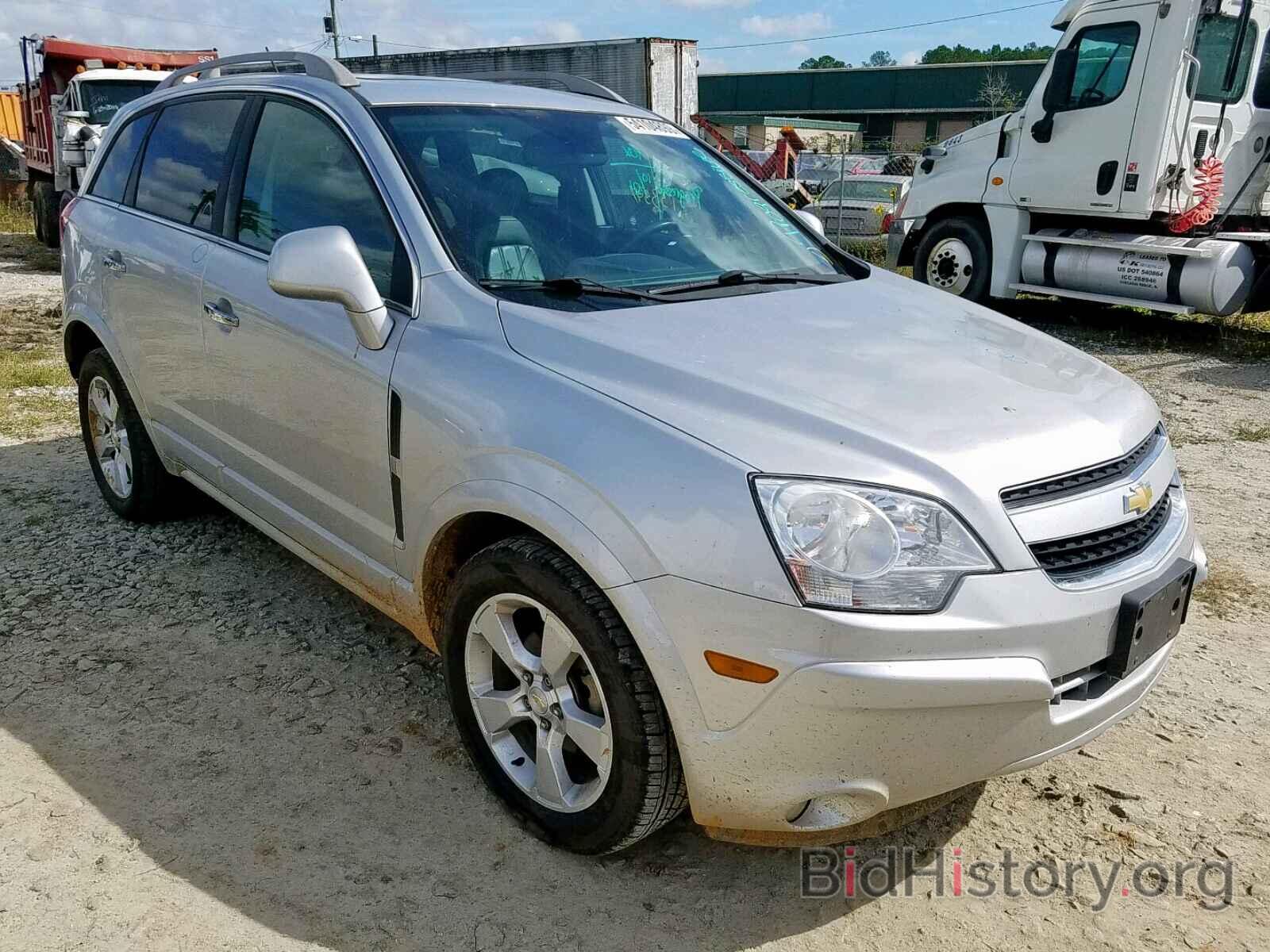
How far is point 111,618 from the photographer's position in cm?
377

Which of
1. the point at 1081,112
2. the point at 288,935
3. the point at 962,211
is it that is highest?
the point at 1081,112

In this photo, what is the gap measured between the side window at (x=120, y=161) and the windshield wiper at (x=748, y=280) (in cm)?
263

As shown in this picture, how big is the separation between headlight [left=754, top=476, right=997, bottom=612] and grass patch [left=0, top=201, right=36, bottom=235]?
19.3 m

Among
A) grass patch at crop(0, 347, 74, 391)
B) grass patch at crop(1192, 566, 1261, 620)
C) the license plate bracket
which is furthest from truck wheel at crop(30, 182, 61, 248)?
the license plate bracket

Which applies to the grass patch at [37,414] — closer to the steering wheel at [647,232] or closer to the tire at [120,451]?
the tire at [120,451]

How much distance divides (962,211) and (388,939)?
32.5ft

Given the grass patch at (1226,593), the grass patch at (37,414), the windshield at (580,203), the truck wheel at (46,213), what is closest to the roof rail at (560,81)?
the windshield at (580,203)

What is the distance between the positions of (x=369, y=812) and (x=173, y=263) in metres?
2.13

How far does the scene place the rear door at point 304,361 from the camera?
2867 millimetres

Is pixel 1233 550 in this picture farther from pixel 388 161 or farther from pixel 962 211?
pixel 962 211

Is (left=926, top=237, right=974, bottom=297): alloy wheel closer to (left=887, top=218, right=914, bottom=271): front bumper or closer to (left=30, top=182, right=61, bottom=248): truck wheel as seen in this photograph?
(left=887, top=218, right=914, bottom=271): front bumper

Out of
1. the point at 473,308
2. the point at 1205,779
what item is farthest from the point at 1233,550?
the point at 473,308

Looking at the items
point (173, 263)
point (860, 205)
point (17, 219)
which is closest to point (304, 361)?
point (173, 263)

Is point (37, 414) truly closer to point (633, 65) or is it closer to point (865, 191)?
point (633, 65)
